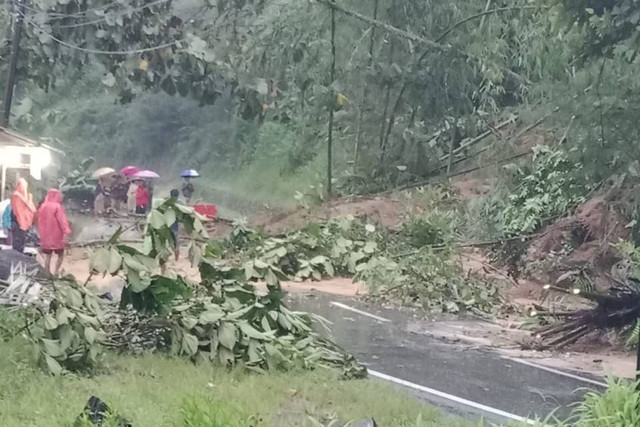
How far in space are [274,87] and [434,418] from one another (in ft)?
57.3

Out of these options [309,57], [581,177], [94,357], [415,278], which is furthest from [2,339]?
[309,57]

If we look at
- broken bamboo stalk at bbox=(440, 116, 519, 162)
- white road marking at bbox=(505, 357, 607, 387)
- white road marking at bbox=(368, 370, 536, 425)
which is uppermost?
broken bamboo stalk at bbox=(440, 116, 519, 162)

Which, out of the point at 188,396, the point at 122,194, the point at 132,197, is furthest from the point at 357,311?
the point at 122,194

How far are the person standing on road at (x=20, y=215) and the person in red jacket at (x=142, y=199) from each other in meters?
7.21

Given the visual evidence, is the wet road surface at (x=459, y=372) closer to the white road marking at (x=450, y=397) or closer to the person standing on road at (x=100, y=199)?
the white road marking at (x=450, y=397)

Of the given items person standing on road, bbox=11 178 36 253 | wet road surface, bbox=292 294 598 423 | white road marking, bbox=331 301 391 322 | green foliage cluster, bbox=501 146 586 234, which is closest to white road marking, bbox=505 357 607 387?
wet road surface, bbox=292 294 598 423

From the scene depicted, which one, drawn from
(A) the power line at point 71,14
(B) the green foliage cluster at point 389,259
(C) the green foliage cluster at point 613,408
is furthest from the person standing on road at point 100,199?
(C) the green foliage cluster at point 613,408

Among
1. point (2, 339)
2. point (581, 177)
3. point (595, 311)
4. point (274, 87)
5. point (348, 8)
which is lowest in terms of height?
point (2, 339)

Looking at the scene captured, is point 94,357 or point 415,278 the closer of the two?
point 94,357

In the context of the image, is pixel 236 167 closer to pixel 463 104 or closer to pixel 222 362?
pixel 463 104

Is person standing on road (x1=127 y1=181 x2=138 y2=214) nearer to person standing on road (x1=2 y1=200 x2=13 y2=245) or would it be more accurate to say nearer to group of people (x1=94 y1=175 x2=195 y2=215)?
group of people (x1=94 y1=175 x2=195 y2=215)

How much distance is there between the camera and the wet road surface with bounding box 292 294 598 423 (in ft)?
22.1

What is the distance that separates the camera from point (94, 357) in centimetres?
644

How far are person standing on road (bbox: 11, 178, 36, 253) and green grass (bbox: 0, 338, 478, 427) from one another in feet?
18.8
